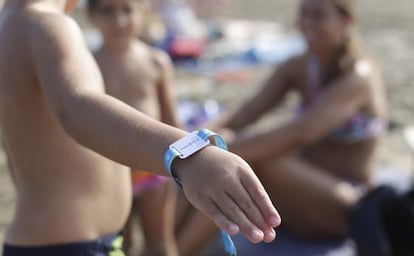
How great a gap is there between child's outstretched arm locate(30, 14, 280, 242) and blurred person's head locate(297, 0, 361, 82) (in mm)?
2069

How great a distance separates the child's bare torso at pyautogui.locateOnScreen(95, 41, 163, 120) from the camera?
338 cm

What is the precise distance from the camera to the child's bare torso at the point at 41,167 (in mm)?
1902

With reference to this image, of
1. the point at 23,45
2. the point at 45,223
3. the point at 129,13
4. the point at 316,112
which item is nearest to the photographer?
the point at 23,45

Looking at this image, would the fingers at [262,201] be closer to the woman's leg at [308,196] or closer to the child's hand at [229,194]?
the child's hand at [229,194]

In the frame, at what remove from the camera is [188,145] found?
1447mm

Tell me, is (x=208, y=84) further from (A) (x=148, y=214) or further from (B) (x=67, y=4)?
(B) (x=67, y=4)

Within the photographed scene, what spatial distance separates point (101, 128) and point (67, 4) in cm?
59

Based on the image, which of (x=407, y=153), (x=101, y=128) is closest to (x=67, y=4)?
(x=101, y=128)

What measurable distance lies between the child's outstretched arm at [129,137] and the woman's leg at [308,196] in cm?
201

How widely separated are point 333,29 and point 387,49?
449 cm

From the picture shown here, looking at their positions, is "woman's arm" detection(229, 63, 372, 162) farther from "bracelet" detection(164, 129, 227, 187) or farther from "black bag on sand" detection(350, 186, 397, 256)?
"bracelet" detection(164, 129, 227, 187)

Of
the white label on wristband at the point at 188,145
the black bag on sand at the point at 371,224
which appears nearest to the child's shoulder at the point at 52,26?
the white label on wristband at the point at 188,145

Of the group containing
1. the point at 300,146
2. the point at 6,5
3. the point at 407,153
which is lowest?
the point at 407,153

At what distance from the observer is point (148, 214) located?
11.3ft
